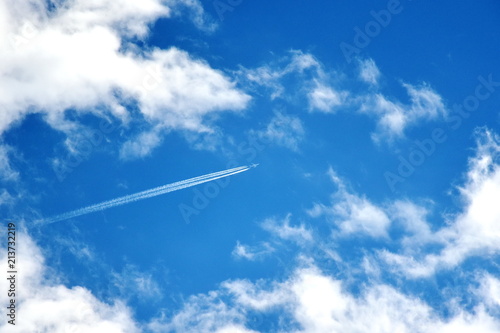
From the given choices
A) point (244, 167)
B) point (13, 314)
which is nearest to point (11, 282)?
point (13, 314)

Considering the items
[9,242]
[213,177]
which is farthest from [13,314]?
[213,177]

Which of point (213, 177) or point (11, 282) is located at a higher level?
point (213, 177)

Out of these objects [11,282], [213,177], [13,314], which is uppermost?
[213,177]

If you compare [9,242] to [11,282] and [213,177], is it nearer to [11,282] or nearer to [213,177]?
[11,282]

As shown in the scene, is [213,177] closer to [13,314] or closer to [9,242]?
[9,242]

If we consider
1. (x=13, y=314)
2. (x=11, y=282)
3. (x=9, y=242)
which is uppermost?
(x=9, y=242)

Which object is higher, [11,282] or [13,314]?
[11,282]

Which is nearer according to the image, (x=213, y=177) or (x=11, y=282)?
(x=11, y=282)

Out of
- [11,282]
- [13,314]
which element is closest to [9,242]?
[11,282]

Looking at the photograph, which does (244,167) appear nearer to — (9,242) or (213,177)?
(213,177)
